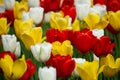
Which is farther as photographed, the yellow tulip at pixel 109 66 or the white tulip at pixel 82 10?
the white tulip at pixel 82 10

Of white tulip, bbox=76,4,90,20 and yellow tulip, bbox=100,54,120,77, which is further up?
white tulip, bbox=76,4,90,20

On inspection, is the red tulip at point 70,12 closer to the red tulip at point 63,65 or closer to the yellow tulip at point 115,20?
the yellow tulip at point 115,20

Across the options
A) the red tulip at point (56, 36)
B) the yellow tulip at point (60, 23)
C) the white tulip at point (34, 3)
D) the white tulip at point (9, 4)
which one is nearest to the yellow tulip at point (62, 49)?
the red tulip at point (56, 36)

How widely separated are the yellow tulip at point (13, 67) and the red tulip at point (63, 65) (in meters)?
0.15

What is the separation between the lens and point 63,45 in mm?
2102

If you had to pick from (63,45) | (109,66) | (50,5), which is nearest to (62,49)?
(63,45)

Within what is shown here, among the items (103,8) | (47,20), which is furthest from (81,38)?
(47,20)

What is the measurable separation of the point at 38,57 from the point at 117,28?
599 millimetres

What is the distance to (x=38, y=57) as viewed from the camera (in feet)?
6.93

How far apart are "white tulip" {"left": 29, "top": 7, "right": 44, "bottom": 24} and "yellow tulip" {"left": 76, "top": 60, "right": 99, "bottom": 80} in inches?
34.3

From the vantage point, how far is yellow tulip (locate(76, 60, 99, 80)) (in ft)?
6.24

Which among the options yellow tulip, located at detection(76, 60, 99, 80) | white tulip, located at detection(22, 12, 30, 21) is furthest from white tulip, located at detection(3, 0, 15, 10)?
yellow tulip, located at detection(76, 60, 99, 80)

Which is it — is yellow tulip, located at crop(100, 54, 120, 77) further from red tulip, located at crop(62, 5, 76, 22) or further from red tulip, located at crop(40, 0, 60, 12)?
red tulip, located at crop(40, 0, 60, 12)

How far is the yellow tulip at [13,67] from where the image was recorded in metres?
1.97
